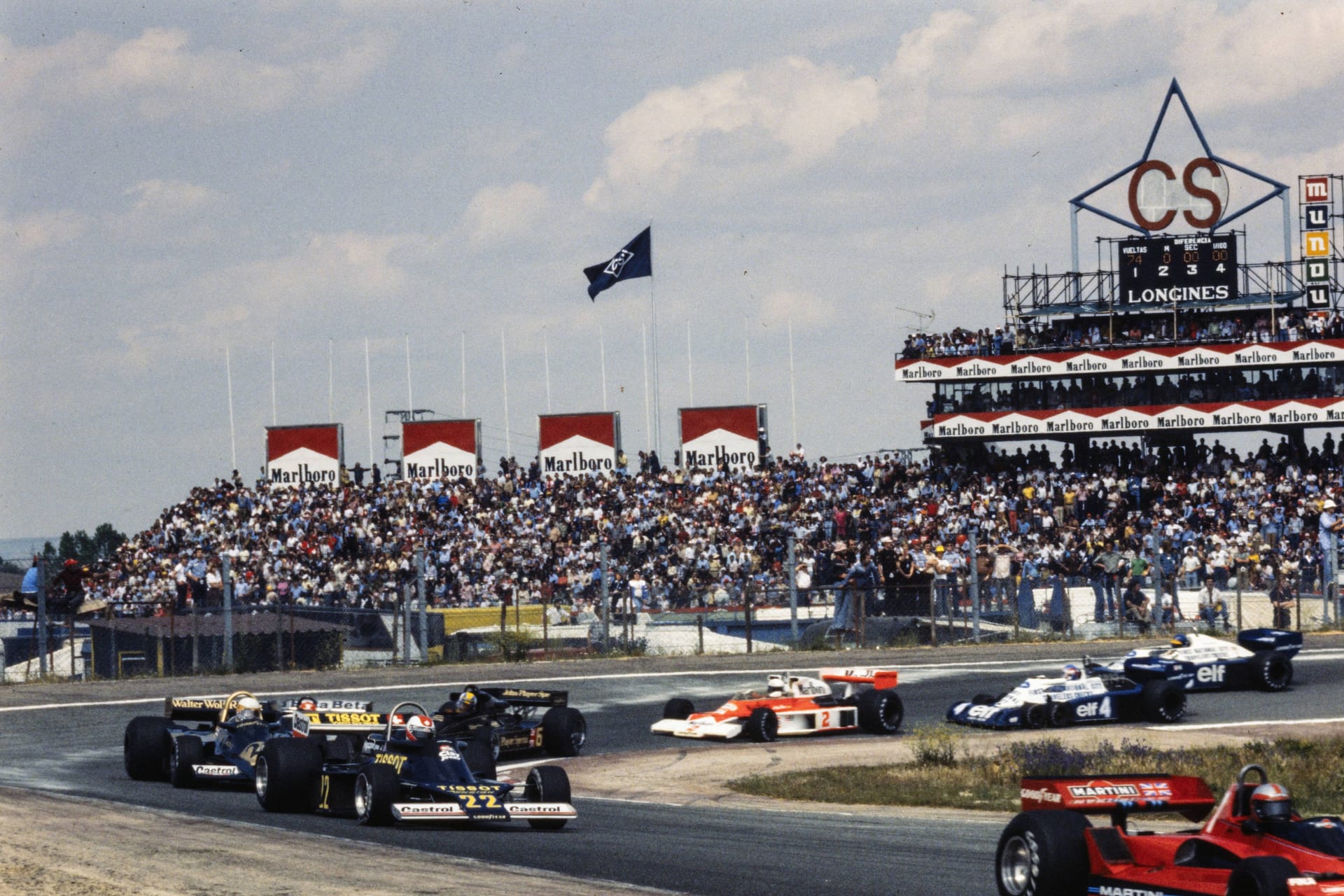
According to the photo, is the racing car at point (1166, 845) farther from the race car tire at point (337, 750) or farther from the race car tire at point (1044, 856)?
the race car tire at point (337, 750)

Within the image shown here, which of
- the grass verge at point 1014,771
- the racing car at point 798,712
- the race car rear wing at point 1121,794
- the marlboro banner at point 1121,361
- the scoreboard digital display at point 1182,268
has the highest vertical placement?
the scoreboard digital display at point 1182,268

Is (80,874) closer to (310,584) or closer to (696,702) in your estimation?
(696,702)

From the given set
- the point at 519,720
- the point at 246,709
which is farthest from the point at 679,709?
the point at 246,709

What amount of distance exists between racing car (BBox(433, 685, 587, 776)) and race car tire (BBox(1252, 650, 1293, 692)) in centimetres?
1087

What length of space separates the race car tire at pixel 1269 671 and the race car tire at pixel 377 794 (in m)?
15.8

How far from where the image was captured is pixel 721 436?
5794cm

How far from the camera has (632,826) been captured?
15047mm

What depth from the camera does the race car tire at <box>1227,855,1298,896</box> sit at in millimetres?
Answer: 8578

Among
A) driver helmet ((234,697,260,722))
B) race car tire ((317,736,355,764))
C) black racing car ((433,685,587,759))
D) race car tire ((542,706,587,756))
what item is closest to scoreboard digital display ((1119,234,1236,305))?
black racing car ((433,685,587,759))

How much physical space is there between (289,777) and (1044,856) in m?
8.20

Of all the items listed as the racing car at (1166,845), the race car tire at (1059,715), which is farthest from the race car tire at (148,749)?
the racing car at (1166,845)

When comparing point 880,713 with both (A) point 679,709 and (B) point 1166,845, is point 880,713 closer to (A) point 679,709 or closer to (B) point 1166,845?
(A) point 679,709

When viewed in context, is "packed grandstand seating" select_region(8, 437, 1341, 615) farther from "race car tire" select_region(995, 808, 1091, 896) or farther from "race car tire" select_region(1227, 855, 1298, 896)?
"race car tire" select_region(1227, 855, 1298, 896)

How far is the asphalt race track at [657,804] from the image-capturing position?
39.7 ft
